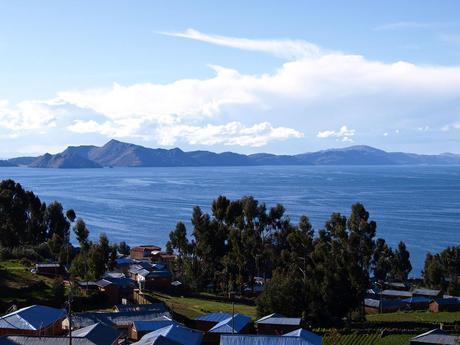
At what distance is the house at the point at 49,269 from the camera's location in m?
42.2

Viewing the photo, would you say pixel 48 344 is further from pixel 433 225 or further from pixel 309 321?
pixel 433 225

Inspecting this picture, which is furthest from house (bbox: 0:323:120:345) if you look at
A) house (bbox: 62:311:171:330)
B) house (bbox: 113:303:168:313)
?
house (bbox: 113:303:168:313)

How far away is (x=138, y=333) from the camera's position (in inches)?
1045

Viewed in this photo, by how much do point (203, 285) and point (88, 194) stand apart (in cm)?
9477

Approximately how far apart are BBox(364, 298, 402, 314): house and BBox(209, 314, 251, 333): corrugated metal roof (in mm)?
21933

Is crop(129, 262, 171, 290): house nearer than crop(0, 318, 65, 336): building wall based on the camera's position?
No

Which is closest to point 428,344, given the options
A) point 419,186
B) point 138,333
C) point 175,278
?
point 138,333

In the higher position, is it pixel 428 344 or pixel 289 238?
pixel 289 238

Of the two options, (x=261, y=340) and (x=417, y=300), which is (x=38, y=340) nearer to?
(x=261, y=340)

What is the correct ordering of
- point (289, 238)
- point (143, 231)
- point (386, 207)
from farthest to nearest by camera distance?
point (386, 207)
point (143, 231)
point (289, 238)

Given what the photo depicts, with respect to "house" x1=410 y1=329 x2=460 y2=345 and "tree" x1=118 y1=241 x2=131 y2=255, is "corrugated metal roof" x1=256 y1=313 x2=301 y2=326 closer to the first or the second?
"house" x1=410 y1=329 x2=460 y2=345

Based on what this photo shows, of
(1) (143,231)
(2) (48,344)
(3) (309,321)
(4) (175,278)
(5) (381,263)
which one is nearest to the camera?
(2) (48,344)

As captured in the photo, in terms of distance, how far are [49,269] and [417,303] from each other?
1171 inches

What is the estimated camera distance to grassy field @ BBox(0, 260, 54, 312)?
32875 mm
